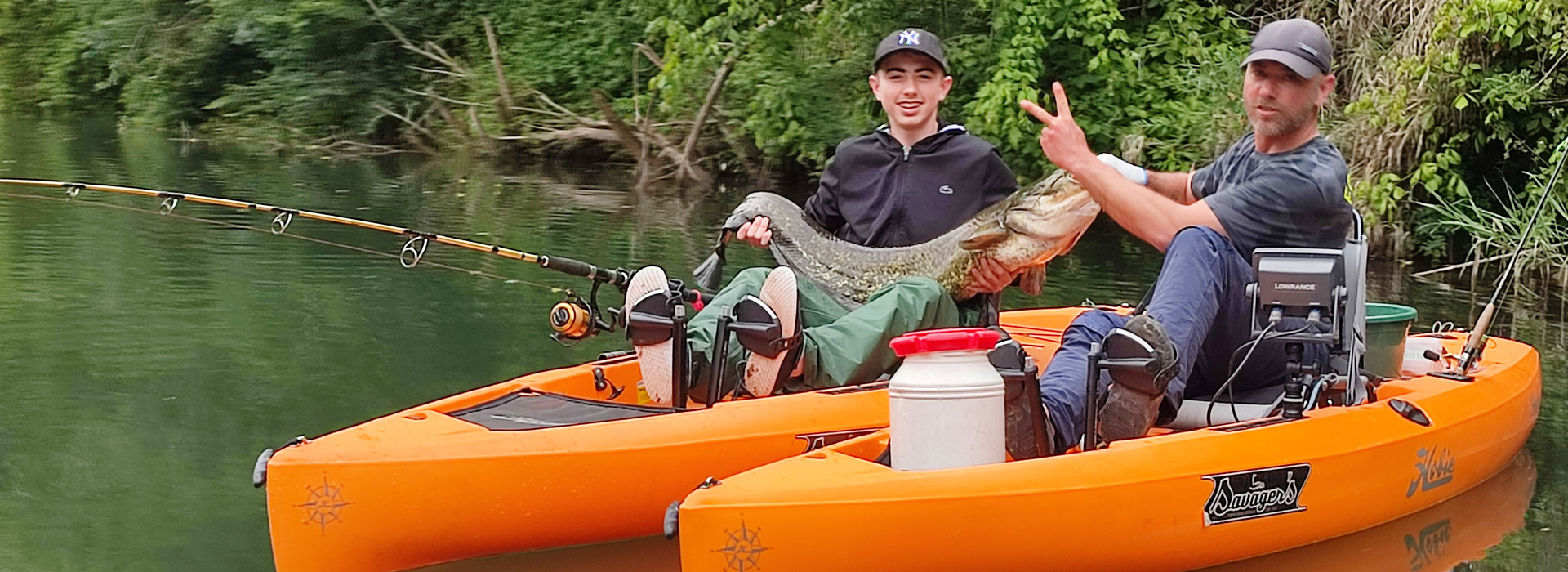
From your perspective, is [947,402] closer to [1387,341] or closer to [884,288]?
[884,288]

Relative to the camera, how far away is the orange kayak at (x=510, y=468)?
4.39 m

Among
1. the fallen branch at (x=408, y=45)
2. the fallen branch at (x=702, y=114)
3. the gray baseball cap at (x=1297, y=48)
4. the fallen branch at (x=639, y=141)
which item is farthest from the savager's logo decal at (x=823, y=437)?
the fallen branch at (x=408, y=45)

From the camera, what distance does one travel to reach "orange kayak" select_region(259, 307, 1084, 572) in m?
4.39

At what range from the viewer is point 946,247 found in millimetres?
5512

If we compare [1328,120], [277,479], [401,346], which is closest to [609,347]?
[401,346]

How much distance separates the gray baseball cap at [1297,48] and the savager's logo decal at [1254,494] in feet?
3.54

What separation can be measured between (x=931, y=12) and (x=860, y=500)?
39.2 ft

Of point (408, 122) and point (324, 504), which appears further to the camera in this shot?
point (408, 122)

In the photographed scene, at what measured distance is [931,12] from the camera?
15453 millimetres

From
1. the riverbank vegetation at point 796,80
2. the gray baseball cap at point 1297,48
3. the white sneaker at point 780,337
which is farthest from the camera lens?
the riverbank vegetation at point 796,80

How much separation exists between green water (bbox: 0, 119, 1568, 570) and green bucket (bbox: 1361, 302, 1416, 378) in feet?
2.16

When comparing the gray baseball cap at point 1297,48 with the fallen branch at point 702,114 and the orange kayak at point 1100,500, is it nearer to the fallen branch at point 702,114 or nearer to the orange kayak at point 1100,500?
the orange kayak at point 1100,500

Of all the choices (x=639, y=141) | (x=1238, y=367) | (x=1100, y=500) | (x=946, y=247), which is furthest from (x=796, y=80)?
(x=1100, y=500)

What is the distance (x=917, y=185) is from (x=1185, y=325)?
161cm
